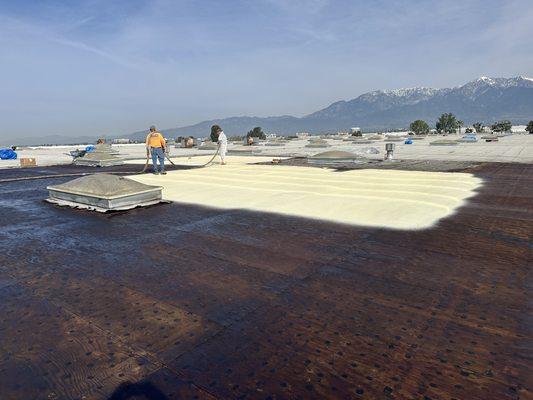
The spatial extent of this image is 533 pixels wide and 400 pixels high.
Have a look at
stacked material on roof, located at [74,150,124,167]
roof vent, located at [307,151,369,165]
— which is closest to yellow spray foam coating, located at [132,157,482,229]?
roof vent, located at [307,151,369,165]

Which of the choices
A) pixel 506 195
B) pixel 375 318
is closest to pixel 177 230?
pixel 375 318

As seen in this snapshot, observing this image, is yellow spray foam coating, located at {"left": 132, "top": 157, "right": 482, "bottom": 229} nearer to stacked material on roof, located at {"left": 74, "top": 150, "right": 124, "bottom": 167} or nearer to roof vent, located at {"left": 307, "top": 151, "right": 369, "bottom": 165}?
roof vent, located at {"left": 307, "top": 151, "right": 369, "bottom": 165}

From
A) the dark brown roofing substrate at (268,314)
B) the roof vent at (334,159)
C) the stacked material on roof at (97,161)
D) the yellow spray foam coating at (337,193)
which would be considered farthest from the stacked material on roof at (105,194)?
the stacked material on roof at (97,161)

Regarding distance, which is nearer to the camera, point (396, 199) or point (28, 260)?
point (28, 260)

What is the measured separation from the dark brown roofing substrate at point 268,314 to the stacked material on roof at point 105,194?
1.67 meters

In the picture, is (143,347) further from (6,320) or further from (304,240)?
(304,240)

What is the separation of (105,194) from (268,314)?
218 inches

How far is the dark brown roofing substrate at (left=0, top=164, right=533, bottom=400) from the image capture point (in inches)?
88.4

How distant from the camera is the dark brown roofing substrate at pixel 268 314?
7.37 feet

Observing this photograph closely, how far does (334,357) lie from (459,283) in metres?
1.93

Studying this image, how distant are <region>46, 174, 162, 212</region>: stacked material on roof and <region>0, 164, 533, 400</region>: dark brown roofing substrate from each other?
1.67m

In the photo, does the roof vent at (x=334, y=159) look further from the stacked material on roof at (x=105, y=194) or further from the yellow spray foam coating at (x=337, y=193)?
the stacked material on roof at (x=105, y=194)

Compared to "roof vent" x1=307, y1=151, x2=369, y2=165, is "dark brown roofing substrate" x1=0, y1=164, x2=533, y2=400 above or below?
below

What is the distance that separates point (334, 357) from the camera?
2467 mm
